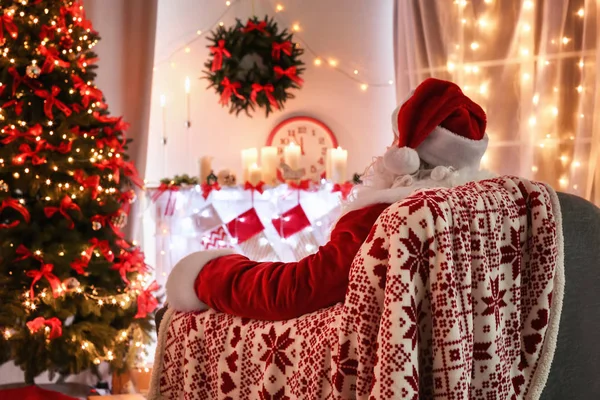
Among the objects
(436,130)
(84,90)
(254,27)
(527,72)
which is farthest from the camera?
(254,27)

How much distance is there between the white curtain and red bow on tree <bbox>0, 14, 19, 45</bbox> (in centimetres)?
214

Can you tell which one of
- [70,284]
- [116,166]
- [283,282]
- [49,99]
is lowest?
[70,284]

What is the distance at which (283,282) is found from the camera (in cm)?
157

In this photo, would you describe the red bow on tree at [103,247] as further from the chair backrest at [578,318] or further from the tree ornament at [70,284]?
the chair backrest at [578,318]

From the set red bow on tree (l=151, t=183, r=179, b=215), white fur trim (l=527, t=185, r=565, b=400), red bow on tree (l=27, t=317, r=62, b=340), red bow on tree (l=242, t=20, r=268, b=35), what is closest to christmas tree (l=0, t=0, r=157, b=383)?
red bow on tree (l=27, t=317, r=62, b=340)

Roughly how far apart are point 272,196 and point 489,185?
2.67 m

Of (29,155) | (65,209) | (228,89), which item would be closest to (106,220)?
(65,209)

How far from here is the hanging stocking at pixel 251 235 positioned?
3957 mm

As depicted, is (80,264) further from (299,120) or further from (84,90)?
(299,120)

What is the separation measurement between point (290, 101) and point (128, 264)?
1.86 meters

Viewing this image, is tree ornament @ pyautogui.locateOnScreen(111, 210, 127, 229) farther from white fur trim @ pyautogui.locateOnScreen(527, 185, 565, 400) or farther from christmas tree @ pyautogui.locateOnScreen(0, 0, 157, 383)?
white fur trim @ pyautogui.locateOnScreen(527, 185, 565, 400)

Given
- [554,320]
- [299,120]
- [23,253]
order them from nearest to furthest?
[554,320] → [23,253] → [299,120]

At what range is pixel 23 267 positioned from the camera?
9.21 ft

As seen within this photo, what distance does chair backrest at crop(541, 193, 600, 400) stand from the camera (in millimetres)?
1345
